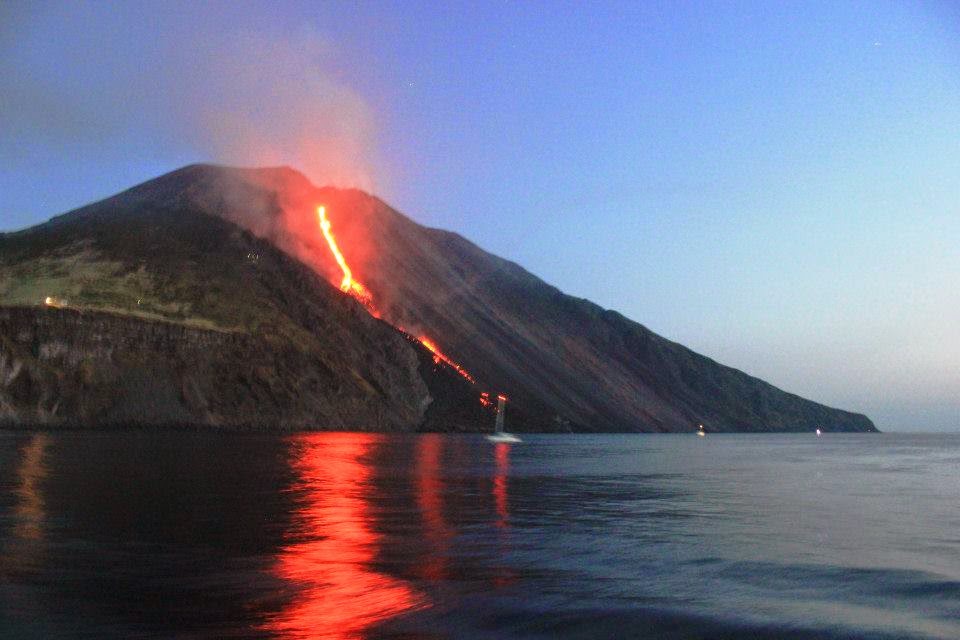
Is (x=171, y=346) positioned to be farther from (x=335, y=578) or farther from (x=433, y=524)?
(x=335, y=578)

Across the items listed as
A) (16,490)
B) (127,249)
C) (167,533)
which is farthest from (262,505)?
(127,249)

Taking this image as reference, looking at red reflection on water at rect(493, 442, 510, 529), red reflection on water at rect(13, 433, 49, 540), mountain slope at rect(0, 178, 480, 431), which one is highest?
mountain slope at rect(0, 178, 480, 431)

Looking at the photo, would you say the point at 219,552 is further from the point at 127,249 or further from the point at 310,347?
the point at 127,249

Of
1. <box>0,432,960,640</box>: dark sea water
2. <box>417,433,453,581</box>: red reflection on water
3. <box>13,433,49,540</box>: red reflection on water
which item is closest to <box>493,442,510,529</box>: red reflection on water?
<box>0,432,960,640</box>: dark sea water

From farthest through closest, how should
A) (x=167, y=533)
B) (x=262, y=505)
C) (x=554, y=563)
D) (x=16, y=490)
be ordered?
(x=16, y=490) → (x=262, y=505) → (x=167, y=533) → (x=554, y=563)

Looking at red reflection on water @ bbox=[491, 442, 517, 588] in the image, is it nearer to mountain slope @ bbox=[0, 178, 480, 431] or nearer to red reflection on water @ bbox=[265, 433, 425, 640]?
red reflection on water @ bbox=[265, 433, 425, 640]

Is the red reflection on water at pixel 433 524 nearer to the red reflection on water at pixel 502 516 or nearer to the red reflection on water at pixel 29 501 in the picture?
the red reflection on water at pixel 502 516

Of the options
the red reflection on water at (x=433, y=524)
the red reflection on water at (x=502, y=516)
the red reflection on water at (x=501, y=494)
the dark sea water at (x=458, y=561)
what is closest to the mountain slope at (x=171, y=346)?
the red reflection on water at (x=501, y=494)
